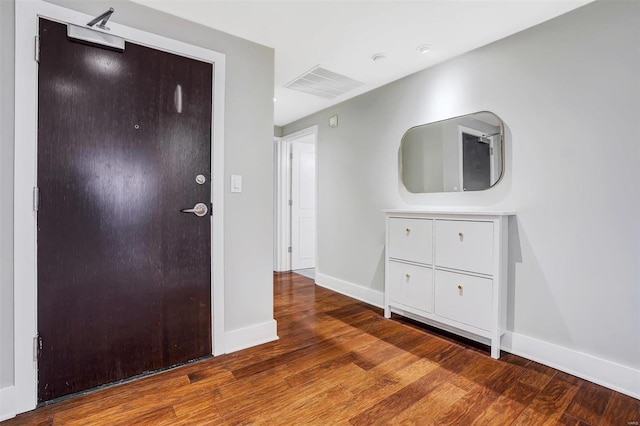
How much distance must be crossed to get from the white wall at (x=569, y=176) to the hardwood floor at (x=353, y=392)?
27 cm

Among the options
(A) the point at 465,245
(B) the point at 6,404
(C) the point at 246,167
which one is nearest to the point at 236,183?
(C) the point at 246,167

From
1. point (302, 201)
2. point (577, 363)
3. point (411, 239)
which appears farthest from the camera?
point (302, 201)

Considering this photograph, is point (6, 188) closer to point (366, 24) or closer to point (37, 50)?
point (37, 50)

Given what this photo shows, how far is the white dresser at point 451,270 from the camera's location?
2.14m

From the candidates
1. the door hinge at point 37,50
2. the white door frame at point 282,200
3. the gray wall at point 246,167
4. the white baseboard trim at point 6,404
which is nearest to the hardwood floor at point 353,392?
the white baseboard trim at point 6,404

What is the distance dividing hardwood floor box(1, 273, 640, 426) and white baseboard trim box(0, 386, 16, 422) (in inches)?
1.6

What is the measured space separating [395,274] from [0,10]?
9.84 feet

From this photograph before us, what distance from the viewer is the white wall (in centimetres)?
175

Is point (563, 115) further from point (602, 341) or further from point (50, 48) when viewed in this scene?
point (50, 48)

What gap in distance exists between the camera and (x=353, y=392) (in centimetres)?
172

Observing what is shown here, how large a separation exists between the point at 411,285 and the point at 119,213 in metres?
2.22

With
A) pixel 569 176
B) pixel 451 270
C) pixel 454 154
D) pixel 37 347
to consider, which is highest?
pixel 454 154

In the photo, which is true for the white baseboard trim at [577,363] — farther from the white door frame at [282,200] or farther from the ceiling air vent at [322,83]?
the white door frame at [282,200]

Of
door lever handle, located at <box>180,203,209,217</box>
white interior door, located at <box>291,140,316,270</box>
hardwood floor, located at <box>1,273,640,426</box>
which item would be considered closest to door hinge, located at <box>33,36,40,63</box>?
door lever handle, located at <box>180,203,209,217</box>
